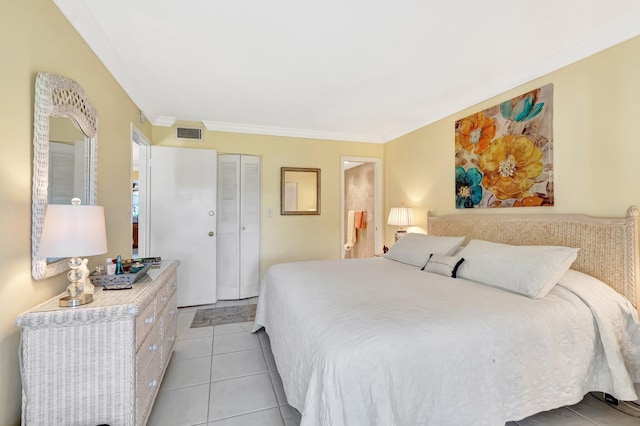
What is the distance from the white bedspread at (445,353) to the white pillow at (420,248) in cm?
70

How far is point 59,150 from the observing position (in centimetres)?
147

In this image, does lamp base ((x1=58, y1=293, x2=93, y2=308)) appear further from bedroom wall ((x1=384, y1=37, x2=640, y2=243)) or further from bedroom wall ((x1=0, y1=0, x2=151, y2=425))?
bedroom wall ((x1=384, y1=37, x2=640, y2=243))

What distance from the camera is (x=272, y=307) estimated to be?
2359 millimetres

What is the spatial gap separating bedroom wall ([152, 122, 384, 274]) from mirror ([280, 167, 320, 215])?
0.22 ft

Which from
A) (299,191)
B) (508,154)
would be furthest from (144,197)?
(508,154)

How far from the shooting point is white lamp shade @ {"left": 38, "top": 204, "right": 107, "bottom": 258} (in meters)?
1.19

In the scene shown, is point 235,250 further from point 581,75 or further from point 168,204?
point 581,75

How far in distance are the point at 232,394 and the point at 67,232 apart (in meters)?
1.42

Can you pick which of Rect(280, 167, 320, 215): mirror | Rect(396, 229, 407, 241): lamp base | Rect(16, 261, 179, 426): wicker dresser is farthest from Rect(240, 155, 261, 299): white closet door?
Rect(16, 261, 179, 426): wicker dresser

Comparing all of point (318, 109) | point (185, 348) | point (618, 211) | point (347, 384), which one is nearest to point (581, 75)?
point (618, 211)

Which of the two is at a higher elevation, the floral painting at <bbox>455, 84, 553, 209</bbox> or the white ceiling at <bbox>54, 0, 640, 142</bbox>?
the white ceiling at <bbox>54, 0, 640, 142</bbox>

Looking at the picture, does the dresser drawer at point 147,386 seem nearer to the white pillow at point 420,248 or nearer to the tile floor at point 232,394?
the tile floor at point 232,394

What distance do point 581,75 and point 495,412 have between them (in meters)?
2.35

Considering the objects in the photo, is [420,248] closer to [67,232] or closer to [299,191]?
[299,191]
